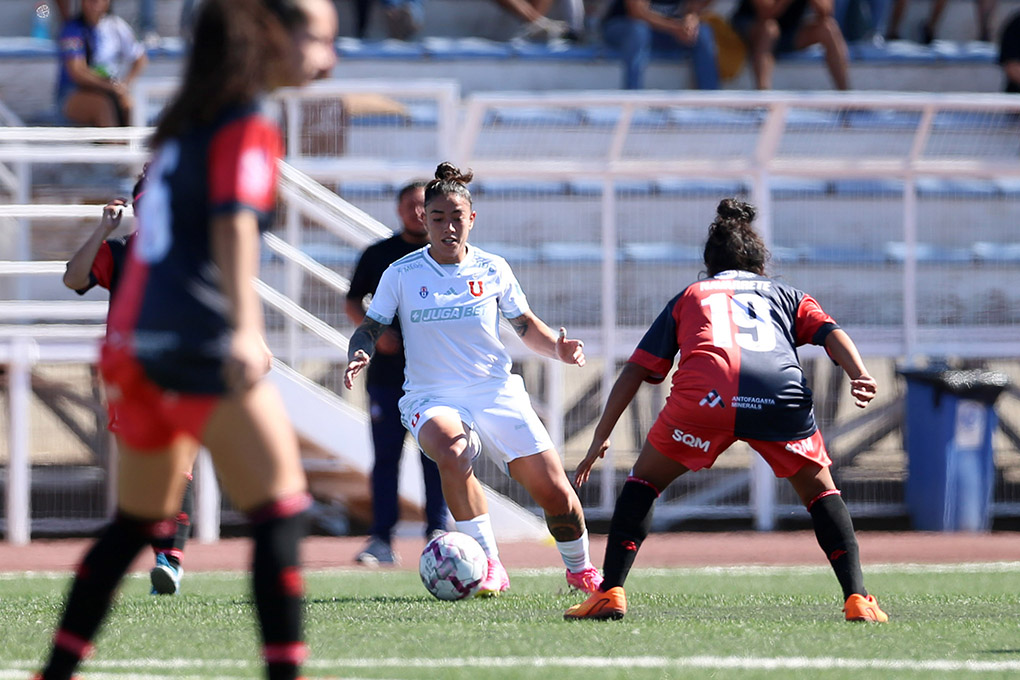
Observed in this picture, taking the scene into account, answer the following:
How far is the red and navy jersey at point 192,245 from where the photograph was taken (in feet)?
10.9

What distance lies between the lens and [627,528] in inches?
221

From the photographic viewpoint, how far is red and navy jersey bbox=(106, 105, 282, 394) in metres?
3.31

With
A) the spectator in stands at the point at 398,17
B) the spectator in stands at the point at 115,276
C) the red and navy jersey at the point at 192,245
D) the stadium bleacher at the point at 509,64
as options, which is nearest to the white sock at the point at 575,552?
the spectator in stands at the point at 115,276

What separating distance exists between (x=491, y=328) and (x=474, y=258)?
0.35 meters

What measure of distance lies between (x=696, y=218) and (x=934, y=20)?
663 cm

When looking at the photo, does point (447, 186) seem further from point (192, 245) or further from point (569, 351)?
point (192, 245)

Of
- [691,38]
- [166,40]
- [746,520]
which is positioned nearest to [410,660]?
[746,520]

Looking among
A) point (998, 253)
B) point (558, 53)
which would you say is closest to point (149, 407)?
point (998, 253)

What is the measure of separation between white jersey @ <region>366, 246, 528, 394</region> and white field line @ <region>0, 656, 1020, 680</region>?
6.82 ft

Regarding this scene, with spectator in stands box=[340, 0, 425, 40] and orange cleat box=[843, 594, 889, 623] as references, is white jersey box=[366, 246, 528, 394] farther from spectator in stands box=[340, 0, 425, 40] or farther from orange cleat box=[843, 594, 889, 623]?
spectator in stands box=[340, 0, 425, 40]

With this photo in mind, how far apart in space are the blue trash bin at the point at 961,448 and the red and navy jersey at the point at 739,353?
5.50 metres

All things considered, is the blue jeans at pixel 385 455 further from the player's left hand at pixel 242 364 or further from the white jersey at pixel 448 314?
the player's left hand at pixel 242 364

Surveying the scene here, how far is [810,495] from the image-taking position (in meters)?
5.68

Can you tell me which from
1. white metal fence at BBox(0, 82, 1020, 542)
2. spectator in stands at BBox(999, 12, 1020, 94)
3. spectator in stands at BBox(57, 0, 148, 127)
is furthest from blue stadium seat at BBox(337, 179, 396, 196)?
spectator in stands at BBox(999, 12, 1020, 94)
